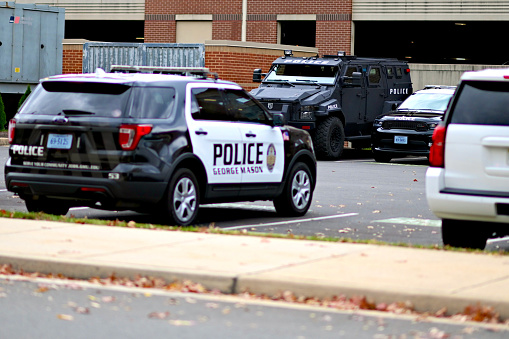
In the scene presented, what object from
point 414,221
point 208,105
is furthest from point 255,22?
point 208,105

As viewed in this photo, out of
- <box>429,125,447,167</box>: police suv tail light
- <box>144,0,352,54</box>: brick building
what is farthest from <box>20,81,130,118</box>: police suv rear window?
<box>144,0,352,54</box>: brick building

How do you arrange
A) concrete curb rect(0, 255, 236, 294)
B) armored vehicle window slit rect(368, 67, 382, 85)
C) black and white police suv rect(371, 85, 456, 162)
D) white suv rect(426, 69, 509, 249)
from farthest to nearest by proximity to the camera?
armored vehicle window slit rect(368, 67, 382, 85) < black and white police suv rect(371, 85, 456, 162) < white suv rect(426, 69, 509, 249) < concrete curb rect(0, 255, 236, 294)

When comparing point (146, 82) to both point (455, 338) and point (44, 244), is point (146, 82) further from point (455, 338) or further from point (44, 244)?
point (455, 338)

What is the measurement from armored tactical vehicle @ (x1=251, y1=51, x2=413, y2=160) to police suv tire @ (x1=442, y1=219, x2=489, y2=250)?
43.1ft

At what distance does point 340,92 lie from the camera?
2433 cm

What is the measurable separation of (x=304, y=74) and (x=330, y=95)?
1.06 meters

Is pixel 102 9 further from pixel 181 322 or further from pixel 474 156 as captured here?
pixel 181 322

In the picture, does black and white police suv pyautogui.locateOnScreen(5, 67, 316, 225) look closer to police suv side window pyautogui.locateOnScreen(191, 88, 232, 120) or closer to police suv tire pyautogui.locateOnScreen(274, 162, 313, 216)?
police suv side window pyautogui.locateOnScreen(191, 88, 232, 120)

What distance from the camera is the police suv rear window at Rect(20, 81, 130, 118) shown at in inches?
443

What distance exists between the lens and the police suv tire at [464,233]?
9.86 metres

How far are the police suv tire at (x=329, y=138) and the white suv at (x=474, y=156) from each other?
14.1 metres

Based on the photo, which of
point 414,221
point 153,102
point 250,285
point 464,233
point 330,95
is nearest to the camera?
point 250,285

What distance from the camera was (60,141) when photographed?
37.0ft

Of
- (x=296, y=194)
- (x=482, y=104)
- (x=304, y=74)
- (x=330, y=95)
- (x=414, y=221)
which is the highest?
(x=304, y=74)
